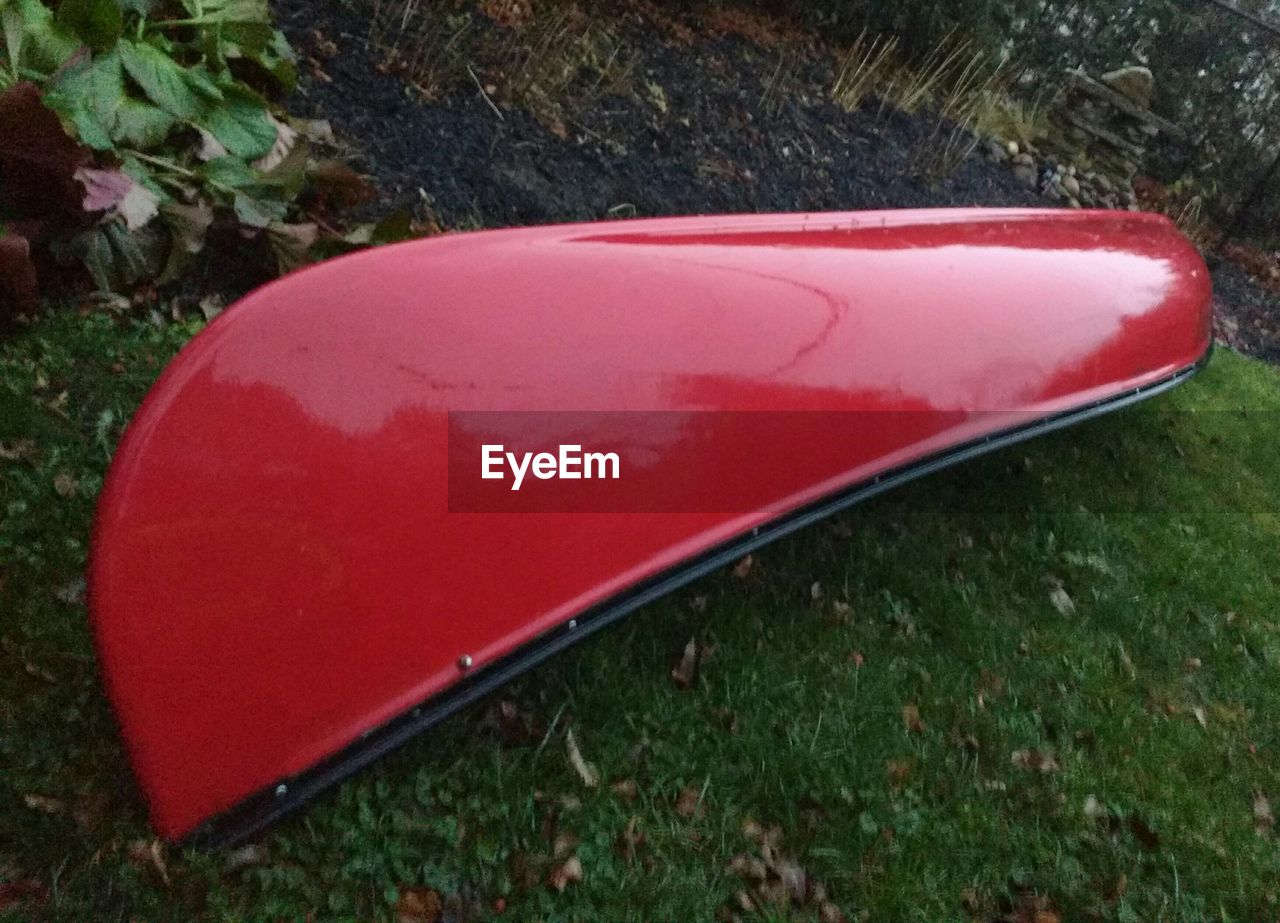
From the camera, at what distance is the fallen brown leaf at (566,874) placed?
180cm

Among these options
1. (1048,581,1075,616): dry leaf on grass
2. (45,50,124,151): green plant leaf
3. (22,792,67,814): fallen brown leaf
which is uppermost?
(1048,581,1075,616): dry leaf on grass

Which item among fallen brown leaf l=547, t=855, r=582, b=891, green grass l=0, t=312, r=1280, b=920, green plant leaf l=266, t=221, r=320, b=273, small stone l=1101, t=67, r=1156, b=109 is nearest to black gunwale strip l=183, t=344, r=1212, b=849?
green grass l=0, t=312, r=1280, b=920

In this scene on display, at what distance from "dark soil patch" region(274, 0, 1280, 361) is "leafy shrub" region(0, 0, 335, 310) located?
470mm

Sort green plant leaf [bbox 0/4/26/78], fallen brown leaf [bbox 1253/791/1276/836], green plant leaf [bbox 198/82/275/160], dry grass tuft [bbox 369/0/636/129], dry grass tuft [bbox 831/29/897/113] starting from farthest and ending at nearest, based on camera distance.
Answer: dry grass tuft [bbox 831/29/897/113], dry grass tuft [bbox 369/0/636/129], green plant leaf [bbox 198/82/275/160], green plant leaf [bbox 0/4/26/78], fallen brown leaf [bbox 1253/791/1276/836]

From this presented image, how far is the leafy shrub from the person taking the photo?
239 cm

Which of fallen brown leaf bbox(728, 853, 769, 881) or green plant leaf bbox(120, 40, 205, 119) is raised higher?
green plant leaf bbox(120, 40, 205, 119)

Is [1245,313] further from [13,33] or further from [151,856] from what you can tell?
[151,856]

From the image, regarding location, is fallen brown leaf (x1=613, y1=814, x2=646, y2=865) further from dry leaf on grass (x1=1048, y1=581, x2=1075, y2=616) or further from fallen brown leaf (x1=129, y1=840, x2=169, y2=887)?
dry leaf on grass (x1=1048, y1=581, x2=1075, y2=616)

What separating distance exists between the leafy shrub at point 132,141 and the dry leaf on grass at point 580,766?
1630 mm

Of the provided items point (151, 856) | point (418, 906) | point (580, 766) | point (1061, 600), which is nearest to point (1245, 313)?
point (1061, 600)

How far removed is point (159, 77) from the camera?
2.75 metres

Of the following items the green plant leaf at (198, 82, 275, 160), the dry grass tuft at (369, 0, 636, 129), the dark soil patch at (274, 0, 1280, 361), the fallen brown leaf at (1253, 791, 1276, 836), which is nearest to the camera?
the fallen brown leaf at (1253, 791, 1276, 836)

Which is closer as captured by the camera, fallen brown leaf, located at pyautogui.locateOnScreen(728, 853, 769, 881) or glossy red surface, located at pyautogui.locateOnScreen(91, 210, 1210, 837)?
glossy red surface, located at pyautogui.locateOnScreen(91, 210, 1210, 837)

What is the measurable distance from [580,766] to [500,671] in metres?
0.43
